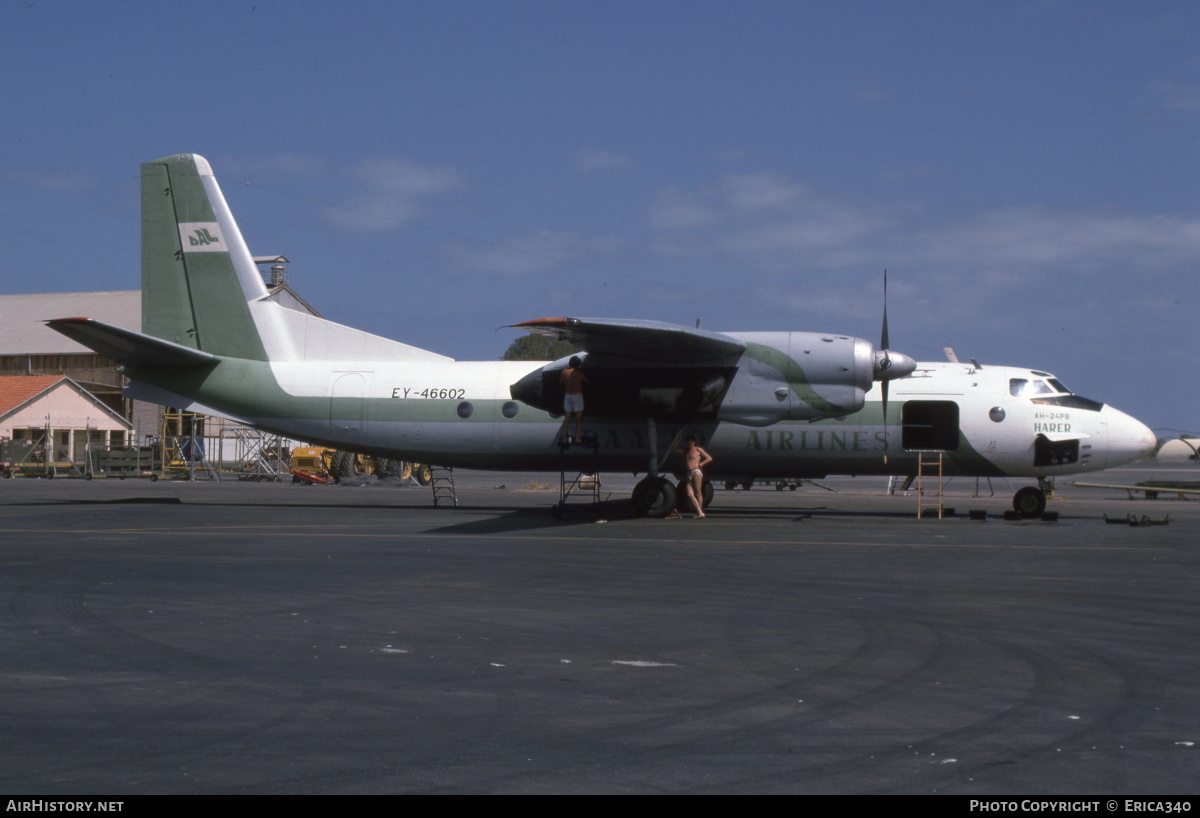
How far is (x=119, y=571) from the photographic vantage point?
474 inches

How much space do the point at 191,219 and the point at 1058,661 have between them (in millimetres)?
21666

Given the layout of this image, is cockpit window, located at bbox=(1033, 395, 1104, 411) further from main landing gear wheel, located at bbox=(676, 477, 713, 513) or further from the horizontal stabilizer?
the horizontal stabilizer

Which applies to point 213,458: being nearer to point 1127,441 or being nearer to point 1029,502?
point 1029,502

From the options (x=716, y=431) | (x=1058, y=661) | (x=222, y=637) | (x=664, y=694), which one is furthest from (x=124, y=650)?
(x=716, y=431)

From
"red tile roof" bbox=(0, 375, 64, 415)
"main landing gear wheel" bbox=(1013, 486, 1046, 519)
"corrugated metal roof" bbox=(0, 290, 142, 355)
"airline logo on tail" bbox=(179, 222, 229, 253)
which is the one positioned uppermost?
"corrugated metal roof" bbox=(0, 290, 142, 355)

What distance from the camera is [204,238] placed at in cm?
2408

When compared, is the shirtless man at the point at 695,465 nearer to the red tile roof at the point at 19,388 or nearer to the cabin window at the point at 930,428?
the cabin window at the point at 930,428

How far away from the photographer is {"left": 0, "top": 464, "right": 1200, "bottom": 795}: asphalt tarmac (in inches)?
189

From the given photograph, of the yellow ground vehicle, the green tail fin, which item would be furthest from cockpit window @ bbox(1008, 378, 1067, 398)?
the yellow ground vehicle

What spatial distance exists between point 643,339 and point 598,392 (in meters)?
2.21

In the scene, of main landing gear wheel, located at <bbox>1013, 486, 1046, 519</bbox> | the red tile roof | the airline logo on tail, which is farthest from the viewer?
the red tile roof

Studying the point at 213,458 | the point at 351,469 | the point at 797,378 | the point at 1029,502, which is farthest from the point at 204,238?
the point at 213,458

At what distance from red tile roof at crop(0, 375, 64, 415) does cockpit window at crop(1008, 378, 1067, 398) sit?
53.2m

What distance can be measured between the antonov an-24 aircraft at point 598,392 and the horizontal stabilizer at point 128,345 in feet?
0.18
